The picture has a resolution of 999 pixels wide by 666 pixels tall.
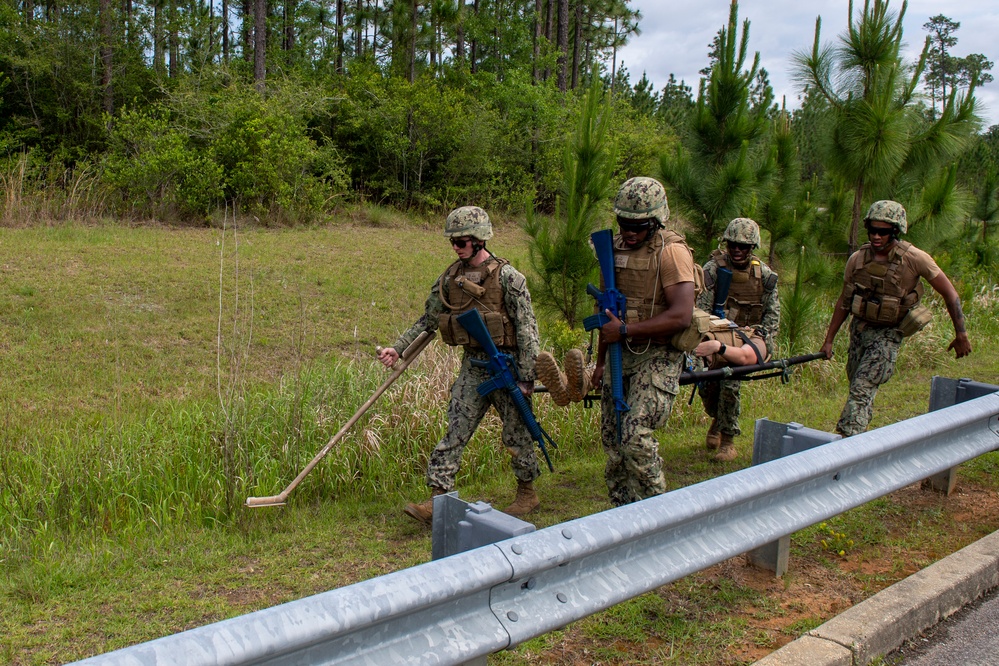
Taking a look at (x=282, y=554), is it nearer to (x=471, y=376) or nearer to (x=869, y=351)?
(x=471, y=376)

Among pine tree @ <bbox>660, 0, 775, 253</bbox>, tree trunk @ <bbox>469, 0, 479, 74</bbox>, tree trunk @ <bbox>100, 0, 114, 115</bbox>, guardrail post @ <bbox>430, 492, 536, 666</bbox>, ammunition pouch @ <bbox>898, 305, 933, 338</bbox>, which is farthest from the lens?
tree trunk @ <bbox>469, 0, 479, 74</bbox>

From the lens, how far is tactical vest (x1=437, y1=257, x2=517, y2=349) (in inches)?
191

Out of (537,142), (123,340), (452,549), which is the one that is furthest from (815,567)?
(537,142)

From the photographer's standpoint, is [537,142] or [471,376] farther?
[537,142]

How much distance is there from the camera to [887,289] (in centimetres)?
580

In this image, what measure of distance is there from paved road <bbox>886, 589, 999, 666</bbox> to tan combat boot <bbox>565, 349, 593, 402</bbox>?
184 cm

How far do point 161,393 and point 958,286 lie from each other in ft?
32.7

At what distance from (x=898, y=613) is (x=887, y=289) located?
285cm

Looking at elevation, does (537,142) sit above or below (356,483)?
above

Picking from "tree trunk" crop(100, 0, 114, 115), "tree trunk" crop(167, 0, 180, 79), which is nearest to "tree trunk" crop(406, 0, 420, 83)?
"tree trunk" crop(167, 0, 180, 79)

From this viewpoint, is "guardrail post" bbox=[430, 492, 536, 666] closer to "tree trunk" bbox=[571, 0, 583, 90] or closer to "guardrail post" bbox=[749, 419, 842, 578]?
"guardrail post" bbox=[749, 419, 842, 578]

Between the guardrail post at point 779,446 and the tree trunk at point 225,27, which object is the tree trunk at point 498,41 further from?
the guardrail post at point 779,446

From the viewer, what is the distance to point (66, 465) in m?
5.26

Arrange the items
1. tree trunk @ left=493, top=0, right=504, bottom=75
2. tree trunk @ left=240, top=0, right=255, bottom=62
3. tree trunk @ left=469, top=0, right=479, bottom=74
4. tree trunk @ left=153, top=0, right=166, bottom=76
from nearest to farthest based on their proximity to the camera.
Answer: tree trunk @ left=153, top=0, right=166, bottom=76 < tree trunk @ left=240, top=0, right=255, bottom=62 < tree trunk @ left=493, top=0, right=504, bottom=75 < tree trunk @ left=469, top=0, right=479, bottom=74
